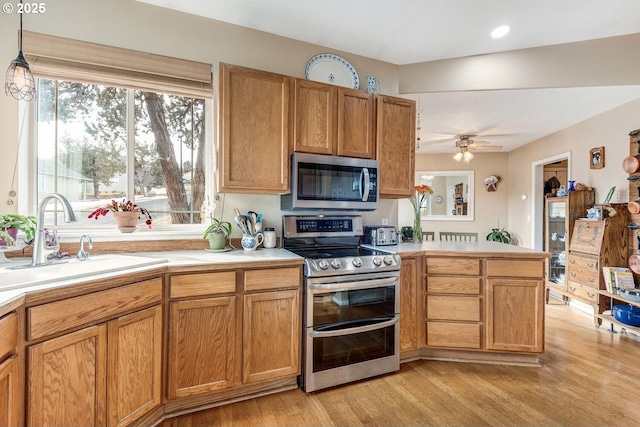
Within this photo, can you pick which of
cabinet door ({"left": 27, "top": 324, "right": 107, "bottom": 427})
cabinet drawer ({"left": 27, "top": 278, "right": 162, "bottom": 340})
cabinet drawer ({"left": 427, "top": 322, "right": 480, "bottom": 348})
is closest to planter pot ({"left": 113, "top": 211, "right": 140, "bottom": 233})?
cabinet drawer ({"left": 27, "top": 278, "right": 162, "bottom": 340})

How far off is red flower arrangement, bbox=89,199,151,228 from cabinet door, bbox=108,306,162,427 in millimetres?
811

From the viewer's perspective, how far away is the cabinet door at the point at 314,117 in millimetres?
2307

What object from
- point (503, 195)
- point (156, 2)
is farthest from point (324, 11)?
point (503, 195)

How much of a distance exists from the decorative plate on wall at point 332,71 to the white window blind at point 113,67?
0.87 m

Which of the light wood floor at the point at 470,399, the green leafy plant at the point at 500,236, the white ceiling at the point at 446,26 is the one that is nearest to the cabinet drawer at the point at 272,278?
the light wood floor at the point at 470,399

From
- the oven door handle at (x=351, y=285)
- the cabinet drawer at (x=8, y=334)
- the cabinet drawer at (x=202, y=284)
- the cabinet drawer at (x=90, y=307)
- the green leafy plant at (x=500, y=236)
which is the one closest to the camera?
the cabinet drawer at (x=8, y=334)

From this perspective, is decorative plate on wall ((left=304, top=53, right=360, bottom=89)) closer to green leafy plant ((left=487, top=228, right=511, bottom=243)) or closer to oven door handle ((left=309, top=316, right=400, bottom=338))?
oven door handle ((left=309, top=316, right=400, bottom=338))

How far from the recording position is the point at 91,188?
2.17 m

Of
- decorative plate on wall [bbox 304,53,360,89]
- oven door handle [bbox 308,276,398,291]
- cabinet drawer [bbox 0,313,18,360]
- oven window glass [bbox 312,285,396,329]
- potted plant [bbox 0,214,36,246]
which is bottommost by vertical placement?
oven window glass [bbox 312,285,396,329]

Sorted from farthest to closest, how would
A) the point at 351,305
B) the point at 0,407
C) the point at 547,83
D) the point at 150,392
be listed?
the point at 547,83 < the point at 351,305 < the point at 150,392 < the point at 0,407

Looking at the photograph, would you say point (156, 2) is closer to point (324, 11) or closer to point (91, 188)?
point (324, 11)

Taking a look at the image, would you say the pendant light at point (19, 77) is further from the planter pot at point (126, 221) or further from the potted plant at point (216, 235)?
the potted plant at point (216, 235)

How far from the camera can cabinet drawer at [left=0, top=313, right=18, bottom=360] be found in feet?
3.35

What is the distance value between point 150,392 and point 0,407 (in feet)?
2.30
